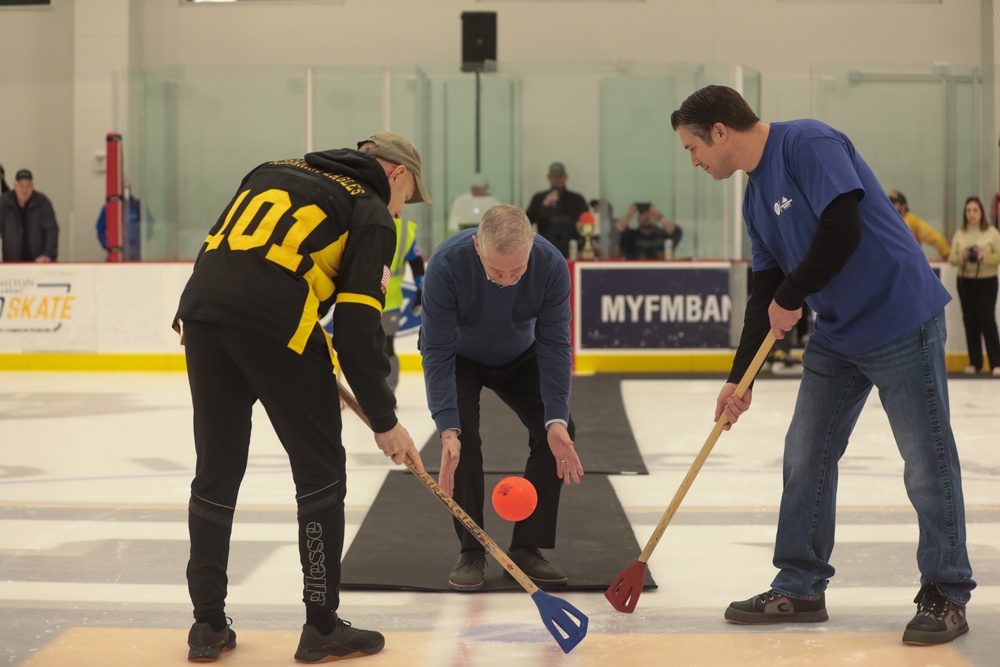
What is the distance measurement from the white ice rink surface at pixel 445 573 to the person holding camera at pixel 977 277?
133 inches

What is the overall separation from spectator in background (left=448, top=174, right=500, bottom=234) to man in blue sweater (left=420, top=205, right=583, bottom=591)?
735 centimetres

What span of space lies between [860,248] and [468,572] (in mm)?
1445

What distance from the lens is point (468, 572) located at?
3.62m

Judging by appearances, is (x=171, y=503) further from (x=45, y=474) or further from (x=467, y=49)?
(x=467, y=49)

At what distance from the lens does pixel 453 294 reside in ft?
11.7

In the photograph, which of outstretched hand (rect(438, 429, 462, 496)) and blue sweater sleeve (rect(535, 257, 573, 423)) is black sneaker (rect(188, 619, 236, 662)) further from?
blue sweater sleeve (rect(535, 257, 573, 423))

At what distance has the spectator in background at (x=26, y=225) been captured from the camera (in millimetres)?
10906

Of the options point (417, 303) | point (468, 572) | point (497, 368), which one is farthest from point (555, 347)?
point (417, 303)

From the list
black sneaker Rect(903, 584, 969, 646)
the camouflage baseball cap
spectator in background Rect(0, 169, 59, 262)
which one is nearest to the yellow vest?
the camouflage baseball cap

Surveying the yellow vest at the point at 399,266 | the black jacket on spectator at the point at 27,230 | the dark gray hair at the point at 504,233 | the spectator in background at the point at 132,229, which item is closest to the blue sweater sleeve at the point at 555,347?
the dark gray hair at the point at 504,233

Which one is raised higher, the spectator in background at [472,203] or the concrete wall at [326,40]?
the concrete wall at [326,40]

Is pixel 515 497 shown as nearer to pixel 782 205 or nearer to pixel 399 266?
pixel 782 205

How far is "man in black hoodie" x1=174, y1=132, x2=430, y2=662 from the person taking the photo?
2752mm

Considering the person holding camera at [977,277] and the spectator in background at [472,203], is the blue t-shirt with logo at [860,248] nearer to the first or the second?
the person holding camera at [977,277]
